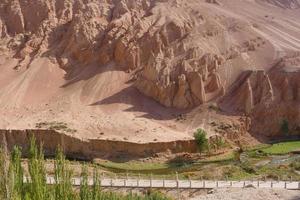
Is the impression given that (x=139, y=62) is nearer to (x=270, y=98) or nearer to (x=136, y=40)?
(x=136, y=40)

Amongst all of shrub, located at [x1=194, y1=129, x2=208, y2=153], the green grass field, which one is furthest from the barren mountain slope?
the green grass field

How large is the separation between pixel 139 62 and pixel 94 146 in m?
16.9

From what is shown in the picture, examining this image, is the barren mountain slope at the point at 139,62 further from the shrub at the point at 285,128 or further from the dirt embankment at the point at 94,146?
the shrub at the point at 285,128

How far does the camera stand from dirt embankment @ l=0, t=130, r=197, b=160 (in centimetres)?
5416

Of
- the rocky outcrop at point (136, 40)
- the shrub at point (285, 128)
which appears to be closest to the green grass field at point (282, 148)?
the shrub at point (285, 128)

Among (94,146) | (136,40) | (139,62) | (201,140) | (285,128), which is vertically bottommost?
(94,146)

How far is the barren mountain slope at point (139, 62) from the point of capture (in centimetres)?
6056

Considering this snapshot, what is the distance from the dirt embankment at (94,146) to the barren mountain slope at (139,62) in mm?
1007

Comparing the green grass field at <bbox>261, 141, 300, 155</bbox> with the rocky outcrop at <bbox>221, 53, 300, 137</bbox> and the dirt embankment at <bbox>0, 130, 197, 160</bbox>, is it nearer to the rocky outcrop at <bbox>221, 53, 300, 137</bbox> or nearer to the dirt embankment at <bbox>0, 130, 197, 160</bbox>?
the rocky outcrop at <bbox>221, 53, 300, 137</bbox>

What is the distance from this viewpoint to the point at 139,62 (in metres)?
69.1

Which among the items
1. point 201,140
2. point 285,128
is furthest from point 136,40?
point 285,128

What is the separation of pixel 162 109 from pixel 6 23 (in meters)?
29.3

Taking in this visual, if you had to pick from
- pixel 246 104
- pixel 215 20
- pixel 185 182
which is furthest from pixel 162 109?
pixel 185 182

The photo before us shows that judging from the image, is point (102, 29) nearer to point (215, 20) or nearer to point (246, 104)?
point (215, 20)
